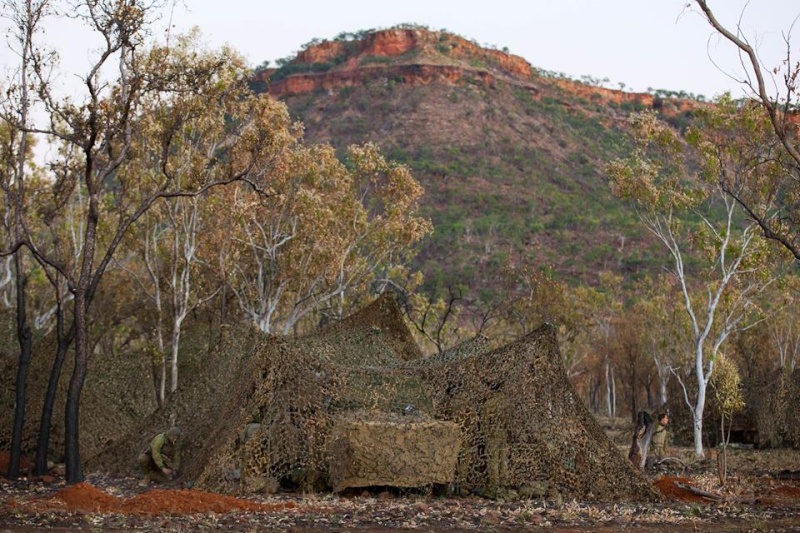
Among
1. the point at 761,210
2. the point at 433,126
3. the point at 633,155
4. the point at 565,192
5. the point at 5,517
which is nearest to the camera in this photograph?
the point at 5,517

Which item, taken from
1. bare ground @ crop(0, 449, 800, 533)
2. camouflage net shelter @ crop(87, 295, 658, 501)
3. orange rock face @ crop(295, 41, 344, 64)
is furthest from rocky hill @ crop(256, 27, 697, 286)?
bare ground @ crop(0, 449, 800, 533)

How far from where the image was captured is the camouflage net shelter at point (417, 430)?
13.8m

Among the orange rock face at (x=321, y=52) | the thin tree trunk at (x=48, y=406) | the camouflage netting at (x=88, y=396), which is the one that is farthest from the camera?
the orange rock face at (x=321, y=52)

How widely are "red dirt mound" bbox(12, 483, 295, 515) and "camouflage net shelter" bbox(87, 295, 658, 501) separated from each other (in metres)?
1.60

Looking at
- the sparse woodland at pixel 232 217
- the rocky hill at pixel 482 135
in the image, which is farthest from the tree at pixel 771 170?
the rocky hill at pixel 482 135

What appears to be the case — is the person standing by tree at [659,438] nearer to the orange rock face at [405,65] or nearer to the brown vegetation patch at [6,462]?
the brown vegetation patch at [6,462]

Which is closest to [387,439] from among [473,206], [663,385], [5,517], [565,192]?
[5,517]

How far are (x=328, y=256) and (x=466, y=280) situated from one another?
34654 mm

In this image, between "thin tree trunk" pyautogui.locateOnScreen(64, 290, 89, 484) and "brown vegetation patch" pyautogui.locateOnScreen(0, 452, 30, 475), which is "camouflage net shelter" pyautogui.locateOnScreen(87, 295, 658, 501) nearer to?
"thin tree trunk" pyautogui.locateOnScreen(64, 290, 89, 484)

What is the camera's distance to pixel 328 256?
2862 cm

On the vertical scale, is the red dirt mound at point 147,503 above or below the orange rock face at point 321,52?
below

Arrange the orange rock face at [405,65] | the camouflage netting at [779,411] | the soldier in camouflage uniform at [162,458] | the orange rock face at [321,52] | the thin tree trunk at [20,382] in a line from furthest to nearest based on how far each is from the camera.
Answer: the orange rock face at [321,52] → the orange rock face at [405,65] → the camouflage netting at [779,411] → the soldier in camouflage uniform at [162,458] → the thin tree trunk at [20,382]

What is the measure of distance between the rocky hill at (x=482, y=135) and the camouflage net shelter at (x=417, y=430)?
38352mm

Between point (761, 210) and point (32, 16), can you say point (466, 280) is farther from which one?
point (32, 16)
